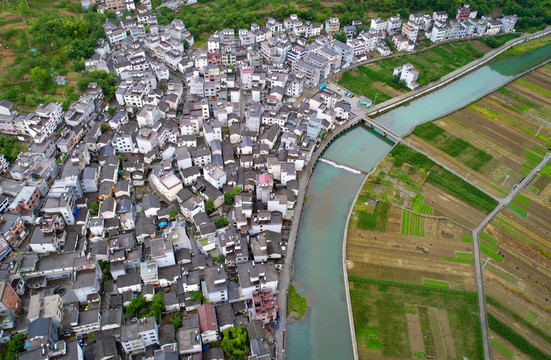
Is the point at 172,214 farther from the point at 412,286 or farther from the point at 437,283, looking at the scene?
the point at 437,283

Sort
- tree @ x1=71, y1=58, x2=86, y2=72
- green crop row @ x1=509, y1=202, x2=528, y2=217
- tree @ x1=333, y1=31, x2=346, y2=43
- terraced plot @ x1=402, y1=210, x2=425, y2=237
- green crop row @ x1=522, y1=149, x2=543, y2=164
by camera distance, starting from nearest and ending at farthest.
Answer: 1. terraced plot @ x1=402, y1=210, x2=425, y2=237
2. green crop row @ x1=509, y1=202, x2=528, y2=217
3. green crop row @ x1=522, y1=149, x2=543, y2=164
4. tree @ x1=71, y1=58, x2=86, y2=72
5. tree @ x1=333, y1=31, x2=346, y2=43

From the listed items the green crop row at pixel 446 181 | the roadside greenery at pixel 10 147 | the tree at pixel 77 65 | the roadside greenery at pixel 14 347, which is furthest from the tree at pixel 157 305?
the tree at pixel 77 65

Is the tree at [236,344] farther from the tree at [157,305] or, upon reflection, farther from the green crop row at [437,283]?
the green crop row at [437,283]

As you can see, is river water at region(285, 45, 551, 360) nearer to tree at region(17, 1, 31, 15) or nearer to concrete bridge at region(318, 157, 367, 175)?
concrete bridge at region(318, 157, 367, 175)

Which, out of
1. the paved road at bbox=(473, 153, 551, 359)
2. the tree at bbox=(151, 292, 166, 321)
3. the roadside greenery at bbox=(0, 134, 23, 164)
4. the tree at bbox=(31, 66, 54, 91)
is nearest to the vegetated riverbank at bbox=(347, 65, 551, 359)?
the paved road at bbox=(473, 153, 551, 359)

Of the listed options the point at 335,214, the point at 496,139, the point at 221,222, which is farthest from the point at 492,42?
the point at 221,222

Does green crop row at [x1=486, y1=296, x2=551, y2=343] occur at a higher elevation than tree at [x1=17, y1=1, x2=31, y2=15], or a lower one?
lower
